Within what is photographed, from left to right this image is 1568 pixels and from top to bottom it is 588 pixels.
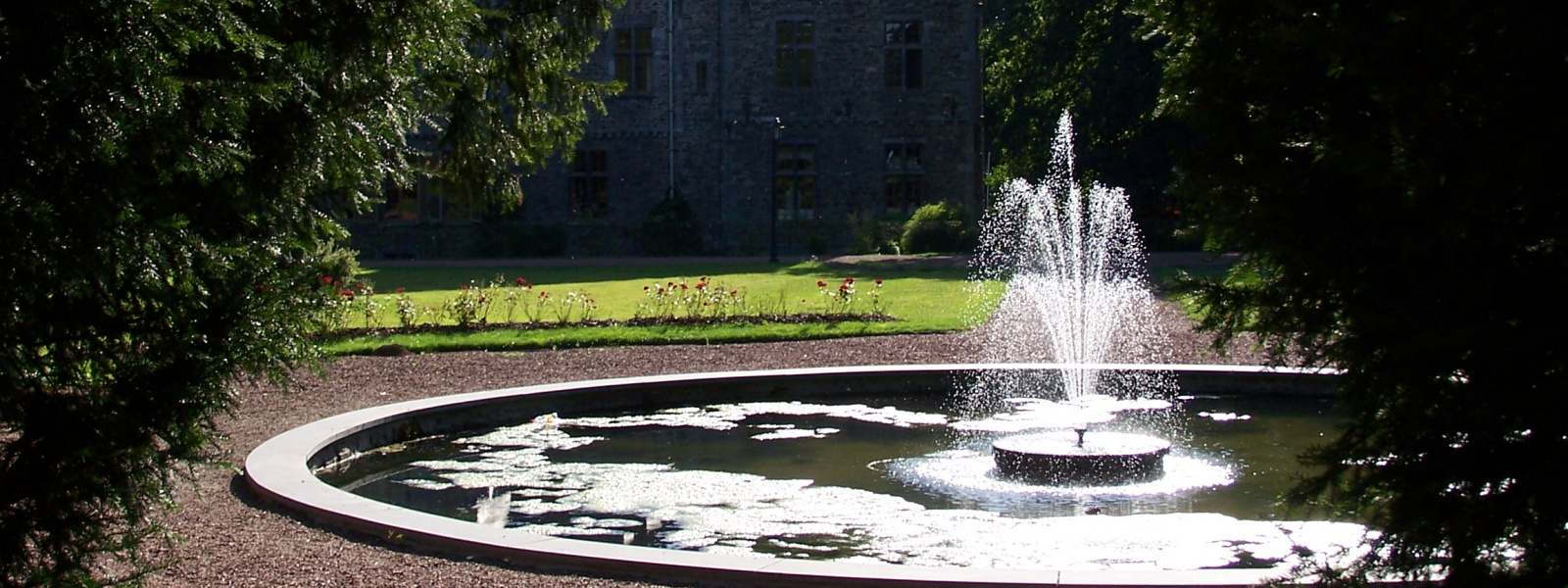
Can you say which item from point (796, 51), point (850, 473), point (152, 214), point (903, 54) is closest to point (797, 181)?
point (796, 51)

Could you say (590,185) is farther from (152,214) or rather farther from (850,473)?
(152,214)

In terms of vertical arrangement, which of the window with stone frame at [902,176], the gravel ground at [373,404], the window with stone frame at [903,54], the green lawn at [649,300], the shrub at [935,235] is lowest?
the gravel ground at [373,404]

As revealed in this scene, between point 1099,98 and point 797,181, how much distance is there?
7393 mm

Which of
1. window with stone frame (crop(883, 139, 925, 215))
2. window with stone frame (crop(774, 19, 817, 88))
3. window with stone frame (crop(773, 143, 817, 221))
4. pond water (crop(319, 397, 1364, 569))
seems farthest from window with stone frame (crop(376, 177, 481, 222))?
pond water (crop(319, 397, 1364, 569))

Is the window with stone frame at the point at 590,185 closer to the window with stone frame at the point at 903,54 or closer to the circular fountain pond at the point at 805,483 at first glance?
the window with stone frame at the point at 903,54

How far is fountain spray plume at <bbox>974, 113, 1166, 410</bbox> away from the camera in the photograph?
1488cm

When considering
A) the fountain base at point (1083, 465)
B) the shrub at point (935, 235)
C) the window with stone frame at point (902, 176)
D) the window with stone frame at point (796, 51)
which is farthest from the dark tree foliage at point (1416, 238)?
the window with stone frame at point (796, 51)

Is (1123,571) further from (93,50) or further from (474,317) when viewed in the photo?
(474,317)

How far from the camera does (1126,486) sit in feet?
27.7

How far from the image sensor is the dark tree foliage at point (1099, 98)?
103 feet

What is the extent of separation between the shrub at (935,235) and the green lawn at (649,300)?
105 inches

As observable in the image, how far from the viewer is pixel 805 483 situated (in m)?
8.52

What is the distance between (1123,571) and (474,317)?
43.0 feet

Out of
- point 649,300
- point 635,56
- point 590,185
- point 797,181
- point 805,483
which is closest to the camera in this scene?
point 805,483
